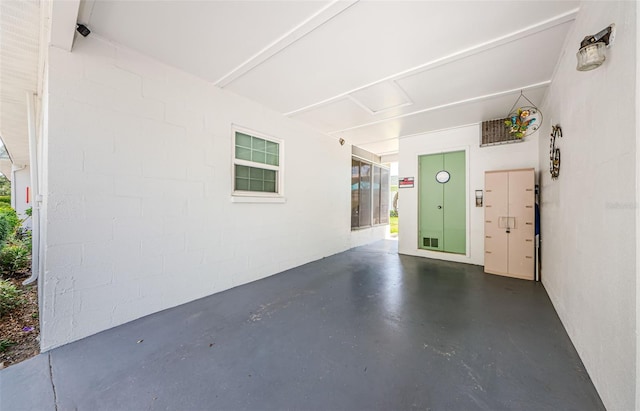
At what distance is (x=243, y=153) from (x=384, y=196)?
18.7 ft

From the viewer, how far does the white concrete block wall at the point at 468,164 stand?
14.2 ft

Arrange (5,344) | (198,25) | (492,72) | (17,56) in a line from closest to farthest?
1. (5,344)
2. (198,25)
3. (17,56)
4. (492,72)

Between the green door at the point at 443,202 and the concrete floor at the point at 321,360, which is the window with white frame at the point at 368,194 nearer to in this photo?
the green door at the point at 443,202

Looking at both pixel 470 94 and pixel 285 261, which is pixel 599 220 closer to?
pixel 470 94

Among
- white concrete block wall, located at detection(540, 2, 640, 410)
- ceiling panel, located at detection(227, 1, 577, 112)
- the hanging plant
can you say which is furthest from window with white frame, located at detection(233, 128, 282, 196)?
the hanging plant

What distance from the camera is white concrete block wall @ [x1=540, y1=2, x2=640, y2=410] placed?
1193 millimetres

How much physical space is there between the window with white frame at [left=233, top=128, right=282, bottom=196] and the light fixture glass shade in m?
3.56

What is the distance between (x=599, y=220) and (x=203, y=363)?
3.06 metres

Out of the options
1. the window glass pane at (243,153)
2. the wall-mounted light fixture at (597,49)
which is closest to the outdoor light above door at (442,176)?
the wall-mounted light fixture at (597,49)

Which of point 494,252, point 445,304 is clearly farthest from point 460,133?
point 445,304

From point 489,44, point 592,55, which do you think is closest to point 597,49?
point 592,55

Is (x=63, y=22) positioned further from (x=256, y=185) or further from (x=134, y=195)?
(x=256, y=185)

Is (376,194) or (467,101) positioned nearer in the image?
(467,101)

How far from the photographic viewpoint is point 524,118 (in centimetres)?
372
